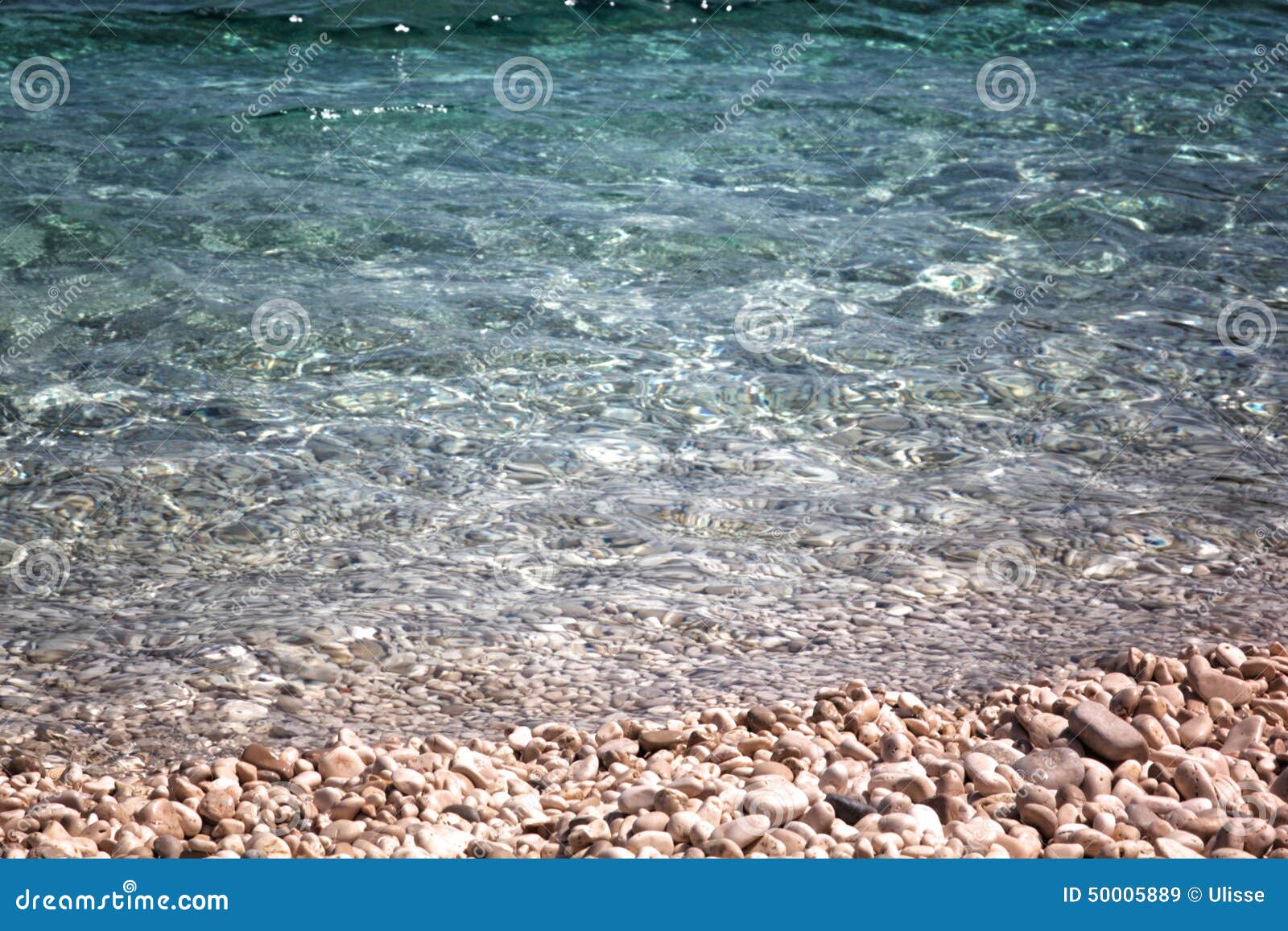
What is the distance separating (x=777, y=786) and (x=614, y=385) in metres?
3.18

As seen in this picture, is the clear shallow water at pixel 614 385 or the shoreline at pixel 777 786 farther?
the clear shallow water at pixel 614 385

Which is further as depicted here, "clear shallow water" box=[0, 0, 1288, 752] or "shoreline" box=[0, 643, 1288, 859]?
"clear shallow water" box=[0, 0, 1288, 752]

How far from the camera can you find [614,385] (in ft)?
18.8

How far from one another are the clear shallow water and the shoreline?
299 mm

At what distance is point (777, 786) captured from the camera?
273cm

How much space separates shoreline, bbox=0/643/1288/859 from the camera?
257 cm

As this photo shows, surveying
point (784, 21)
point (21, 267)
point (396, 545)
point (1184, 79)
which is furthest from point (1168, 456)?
point (784, 21)

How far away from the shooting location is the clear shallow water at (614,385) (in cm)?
378

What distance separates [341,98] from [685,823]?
8571mm

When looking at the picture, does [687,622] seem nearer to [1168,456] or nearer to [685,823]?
[685,823]

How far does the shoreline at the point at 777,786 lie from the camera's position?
2.57m

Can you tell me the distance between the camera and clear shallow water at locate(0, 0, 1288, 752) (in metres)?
3.78

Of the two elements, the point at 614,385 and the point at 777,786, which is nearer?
the point at 777,786

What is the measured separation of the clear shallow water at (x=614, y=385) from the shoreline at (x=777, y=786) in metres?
0.30
